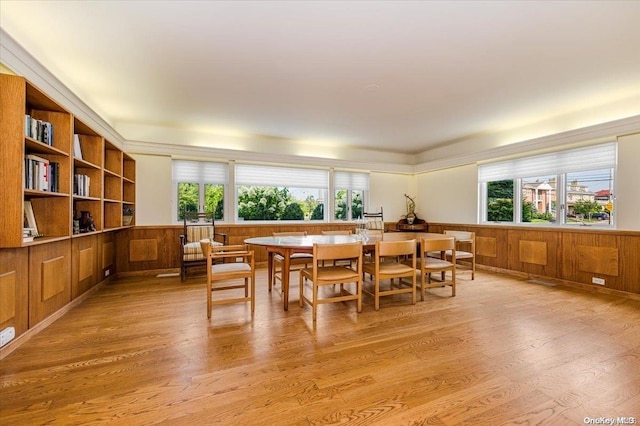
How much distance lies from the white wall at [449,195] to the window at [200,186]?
4.43 meters

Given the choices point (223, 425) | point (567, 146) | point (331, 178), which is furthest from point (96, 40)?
point (567, 146)

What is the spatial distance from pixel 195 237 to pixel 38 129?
266cm

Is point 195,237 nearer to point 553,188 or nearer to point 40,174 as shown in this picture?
point 40,174

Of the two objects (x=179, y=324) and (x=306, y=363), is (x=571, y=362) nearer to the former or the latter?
(x=306, y=363)

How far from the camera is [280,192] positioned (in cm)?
570

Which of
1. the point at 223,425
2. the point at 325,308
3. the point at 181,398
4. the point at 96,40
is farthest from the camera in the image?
the point at 325,308

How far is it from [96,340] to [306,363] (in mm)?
1730

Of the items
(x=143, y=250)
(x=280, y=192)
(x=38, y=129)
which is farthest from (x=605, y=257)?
(x=143, y=250)

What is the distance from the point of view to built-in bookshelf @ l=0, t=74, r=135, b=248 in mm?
1907

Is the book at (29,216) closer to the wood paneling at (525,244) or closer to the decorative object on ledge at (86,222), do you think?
the decorative object on ledge at (86,222)

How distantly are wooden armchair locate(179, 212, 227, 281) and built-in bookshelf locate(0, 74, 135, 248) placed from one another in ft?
2.96

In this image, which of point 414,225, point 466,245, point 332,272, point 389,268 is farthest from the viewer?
point 414,225

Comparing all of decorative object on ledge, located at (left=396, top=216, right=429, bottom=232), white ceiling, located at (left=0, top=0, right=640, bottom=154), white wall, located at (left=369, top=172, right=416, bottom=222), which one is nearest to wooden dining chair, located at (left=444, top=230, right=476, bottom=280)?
decorative object on ledge, located at (left=396, top=216, right=429, bottom=232)

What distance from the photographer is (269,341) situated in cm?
223
